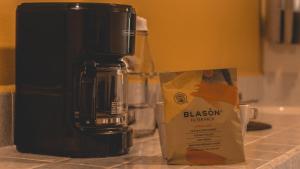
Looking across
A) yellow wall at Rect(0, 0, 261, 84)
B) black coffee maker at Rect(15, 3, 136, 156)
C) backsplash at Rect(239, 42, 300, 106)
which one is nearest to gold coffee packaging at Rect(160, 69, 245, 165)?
black coffee maker at Rect(15, 3, 136, 156)

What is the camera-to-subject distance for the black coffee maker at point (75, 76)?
1.05 metres

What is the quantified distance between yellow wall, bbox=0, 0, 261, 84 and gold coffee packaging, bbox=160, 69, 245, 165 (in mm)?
389

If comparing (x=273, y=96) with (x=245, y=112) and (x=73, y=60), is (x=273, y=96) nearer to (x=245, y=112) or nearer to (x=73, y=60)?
(x=245, y=112)

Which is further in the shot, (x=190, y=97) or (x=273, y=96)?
(x=273, y=96)

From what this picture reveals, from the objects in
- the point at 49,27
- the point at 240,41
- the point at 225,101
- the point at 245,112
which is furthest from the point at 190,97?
the point at 240,41

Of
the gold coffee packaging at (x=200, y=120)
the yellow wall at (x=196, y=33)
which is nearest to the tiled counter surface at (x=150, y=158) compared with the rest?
the gold coffee packaging at (x=200, y=120)

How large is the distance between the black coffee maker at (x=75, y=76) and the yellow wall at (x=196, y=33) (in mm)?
124

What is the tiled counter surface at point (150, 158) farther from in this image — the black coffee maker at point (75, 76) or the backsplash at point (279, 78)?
the backsplash at point (279, 78)

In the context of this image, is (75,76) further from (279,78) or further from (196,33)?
(279,78)

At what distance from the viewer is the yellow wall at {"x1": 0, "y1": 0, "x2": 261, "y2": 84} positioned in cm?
122

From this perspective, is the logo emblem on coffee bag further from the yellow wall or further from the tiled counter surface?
the yellow wall

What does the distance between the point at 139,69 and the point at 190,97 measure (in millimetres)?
580

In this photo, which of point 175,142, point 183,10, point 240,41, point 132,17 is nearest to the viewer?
point 175,142

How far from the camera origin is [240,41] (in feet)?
7.96
